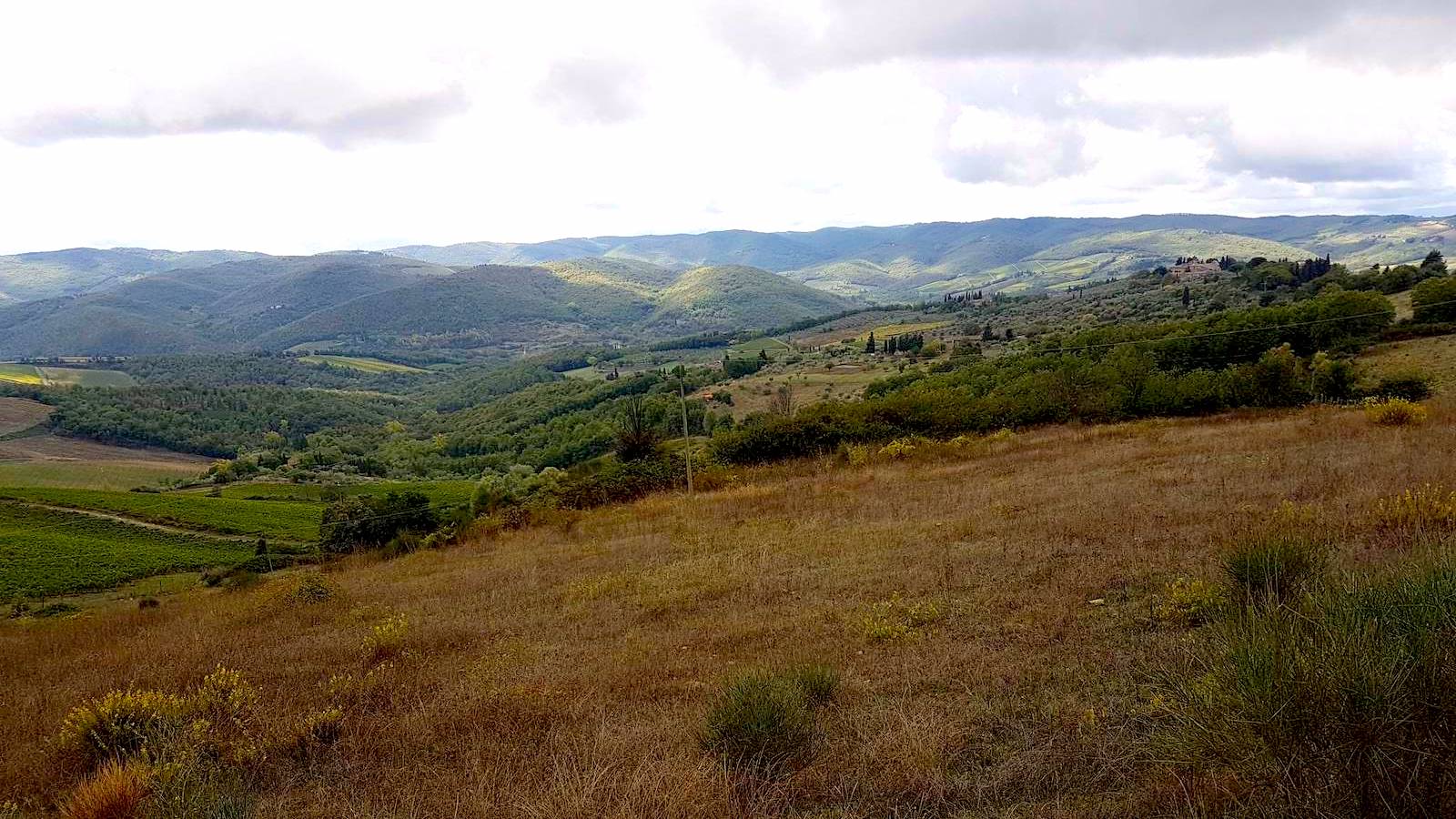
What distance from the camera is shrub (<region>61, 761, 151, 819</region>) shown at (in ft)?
14.8

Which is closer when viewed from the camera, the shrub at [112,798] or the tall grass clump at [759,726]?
the shrub at [112,798]

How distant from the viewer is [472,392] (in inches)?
7697

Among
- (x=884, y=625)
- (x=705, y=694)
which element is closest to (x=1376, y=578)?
(x=884, y=625)

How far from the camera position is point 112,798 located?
15.1 feet

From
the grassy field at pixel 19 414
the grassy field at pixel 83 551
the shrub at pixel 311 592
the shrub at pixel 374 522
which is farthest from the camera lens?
the grassy field at pixel 19 414

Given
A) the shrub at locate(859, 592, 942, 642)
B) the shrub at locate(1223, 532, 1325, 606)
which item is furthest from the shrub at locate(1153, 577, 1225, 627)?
the shrub at locate(859, 592, 942, 642)

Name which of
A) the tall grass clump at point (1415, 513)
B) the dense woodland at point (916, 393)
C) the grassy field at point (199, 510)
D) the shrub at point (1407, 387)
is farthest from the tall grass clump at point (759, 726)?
the grassy field at point (199, 510)

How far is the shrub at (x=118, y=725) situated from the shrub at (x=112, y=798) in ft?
3.71

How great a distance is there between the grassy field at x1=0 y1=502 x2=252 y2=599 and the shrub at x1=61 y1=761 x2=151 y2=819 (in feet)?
193

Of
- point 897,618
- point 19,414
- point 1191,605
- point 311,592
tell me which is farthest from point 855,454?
point 19,414

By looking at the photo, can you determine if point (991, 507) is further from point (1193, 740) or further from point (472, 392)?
point (472, 392)

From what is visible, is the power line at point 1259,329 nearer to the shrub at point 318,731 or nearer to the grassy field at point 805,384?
the grassy field at point 805,384

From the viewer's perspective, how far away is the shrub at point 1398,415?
51.9 feet

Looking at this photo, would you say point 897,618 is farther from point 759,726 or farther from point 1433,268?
point 1433,268
